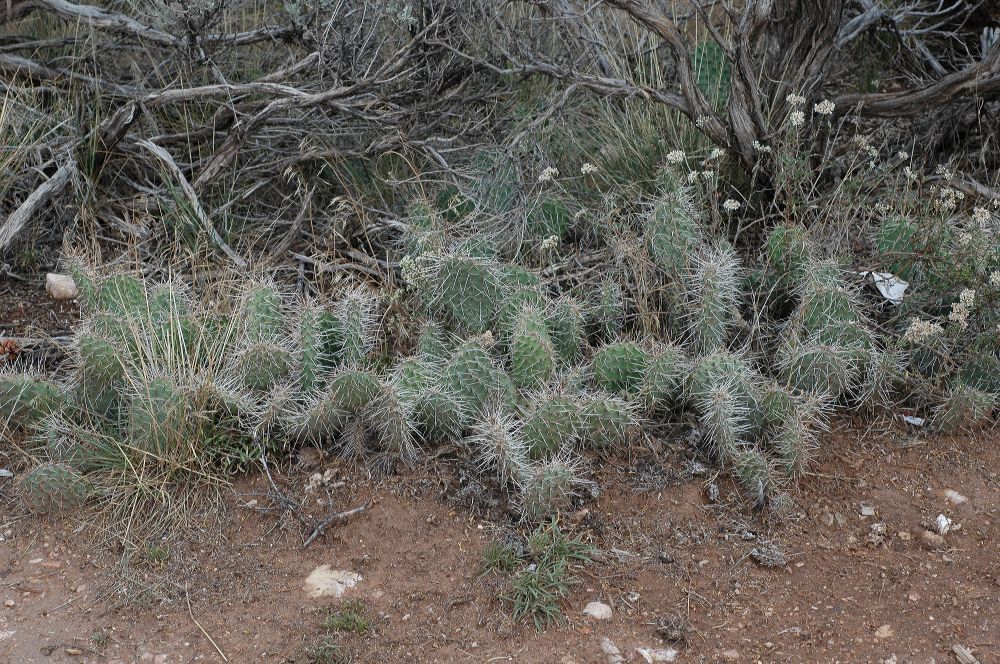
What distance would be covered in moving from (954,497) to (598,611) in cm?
128

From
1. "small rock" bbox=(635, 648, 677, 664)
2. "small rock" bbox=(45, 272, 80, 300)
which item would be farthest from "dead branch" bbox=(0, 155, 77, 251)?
"small rock" bbox=(635, 648, 677, 664)

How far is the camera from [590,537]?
3186mm

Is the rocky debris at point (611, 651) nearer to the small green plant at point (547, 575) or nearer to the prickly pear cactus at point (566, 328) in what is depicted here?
the small green plant at point (547, 575)

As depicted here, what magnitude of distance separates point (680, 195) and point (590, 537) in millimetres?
1391

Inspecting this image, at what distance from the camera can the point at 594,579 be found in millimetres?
3066

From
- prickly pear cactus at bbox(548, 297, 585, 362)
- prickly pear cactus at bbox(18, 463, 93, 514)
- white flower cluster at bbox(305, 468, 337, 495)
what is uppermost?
prickly pear cactus at bbox(548, 297, 585, 362)

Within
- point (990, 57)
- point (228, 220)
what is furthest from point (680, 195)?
point (228, 220)

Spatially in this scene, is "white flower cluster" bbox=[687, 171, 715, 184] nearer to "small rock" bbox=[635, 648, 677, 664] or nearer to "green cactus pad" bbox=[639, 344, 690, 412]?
"green cactus pad" bbox=[639, 344, 690, 412]

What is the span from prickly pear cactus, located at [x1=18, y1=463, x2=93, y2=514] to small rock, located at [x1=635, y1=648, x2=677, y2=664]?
1.79 meters

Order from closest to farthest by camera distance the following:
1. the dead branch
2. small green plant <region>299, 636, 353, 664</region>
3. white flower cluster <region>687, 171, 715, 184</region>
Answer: small green plant <region>299, 636, 353, 664</region>, white flower cluster <region>687, 171, 715, 184</region>, the dead branch

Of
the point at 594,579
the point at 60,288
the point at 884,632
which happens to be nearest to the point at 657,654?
the point at 594,579

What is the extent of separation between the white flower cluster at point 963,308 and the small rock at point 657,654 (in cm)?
159

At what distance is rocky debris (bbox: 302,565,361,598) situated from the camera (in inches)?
119

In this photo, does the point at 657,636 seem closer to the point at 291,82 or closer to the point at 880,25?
the point at 291,82
